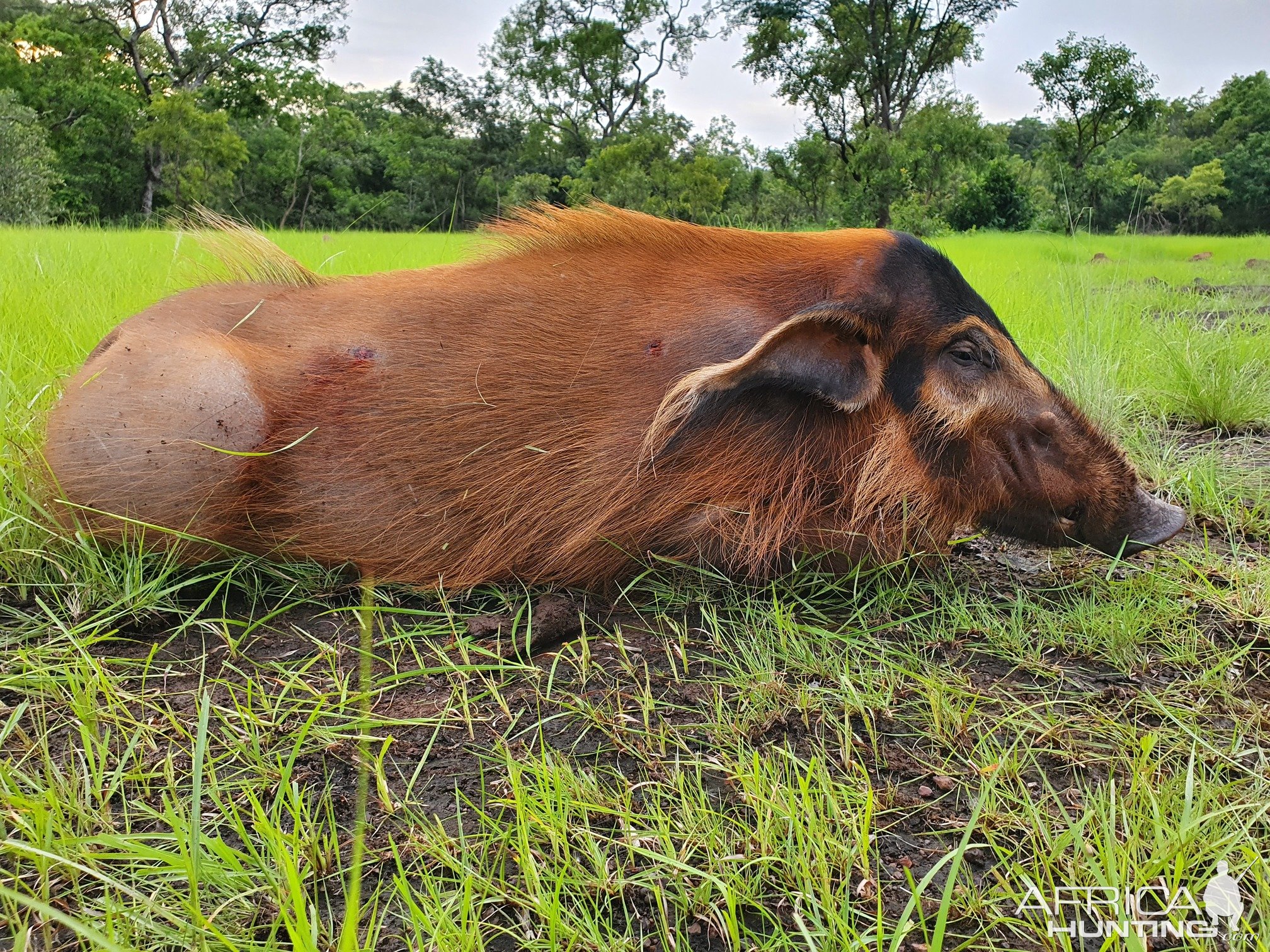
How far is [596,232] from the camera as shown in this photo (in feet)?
8.89

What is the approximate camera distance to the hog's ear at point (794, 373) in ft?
7.13

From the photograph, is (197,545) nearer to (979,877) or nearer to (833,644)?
(833,644)

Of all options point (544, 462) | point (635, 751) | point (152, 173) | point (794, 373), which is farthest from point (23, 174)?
point (635, 751)

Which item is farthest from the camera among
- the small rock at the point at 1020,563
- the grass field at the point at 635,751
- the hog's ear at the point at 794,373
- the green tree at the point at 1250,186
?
the green tree at the point at 1250,186

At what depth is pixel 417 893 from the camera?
1.26 m

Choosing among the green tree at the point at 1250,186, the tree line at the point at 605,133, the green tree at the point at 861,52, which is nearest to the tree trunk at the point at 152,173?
the tree line at the point at 605,133

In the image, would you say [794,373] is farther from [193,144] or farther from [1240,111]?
[1240,111]

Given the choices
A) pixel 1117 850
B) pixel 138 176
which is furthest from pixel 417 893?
pixel 138 176

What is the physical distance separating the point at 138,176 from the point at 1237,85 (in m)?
48.5

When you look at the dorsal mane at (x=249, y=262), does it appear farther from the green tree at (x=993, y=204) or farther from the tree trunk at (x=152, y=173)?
the tree trunk at (x=152, y=173)

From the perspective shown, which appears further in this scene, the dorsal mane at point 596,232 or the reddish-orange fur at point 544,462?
the dorsal mane at point 596,232

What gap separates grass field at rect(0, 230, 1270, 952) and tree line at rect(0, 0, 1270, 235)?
58.8 ft

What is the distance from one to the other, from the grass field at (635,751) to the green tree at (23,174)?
18.4 metres

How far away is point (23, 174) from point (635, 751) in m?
23.2
